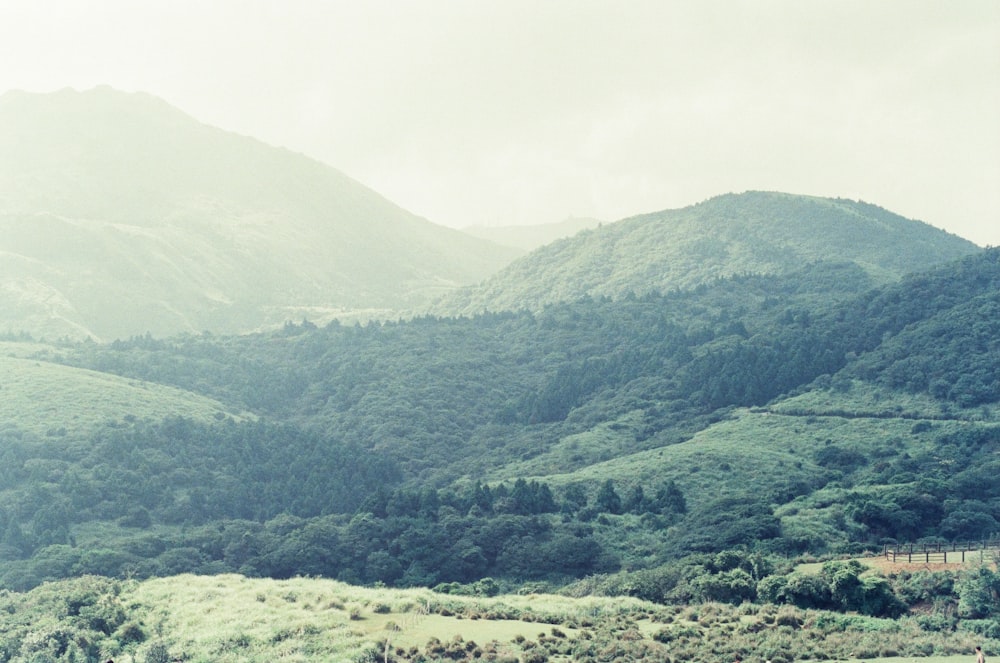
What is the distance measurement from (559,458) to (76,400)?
58.4 meters

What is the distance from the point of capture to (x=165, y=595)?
67500 millimetres

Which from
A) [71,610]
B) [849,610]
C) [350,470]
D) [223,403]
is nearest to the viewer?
[849,610]

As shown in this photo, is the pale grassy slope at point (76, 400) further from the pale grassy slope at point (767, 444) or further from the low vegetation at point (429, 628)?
the low vegetation at point (429, 628)

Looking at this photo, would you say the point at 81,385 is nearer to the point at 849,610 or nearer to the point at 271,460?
the point at 271,460

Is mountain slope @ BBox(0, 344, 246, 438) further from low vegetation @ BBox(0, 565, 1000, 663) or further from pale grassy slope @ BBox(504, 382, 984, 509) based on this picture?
low vegetation @ BBox(0, 565, 1000, 663)

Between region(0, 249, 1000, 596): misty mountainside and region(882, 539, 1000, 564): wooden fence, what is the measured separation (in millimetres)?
7696

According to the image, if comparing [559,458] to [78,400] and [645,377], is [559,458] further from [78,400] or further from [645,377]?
[78,400]

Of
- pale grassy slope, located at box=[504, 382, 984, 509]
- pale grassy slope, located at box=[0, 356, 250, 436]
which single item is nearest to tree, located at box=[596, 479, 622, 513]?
pale grassy slope, located at box=[504, 382, 984, 509]

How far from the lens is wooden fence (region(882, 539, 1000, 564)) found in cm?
7269

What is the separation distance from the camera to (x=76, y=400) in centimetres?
15712

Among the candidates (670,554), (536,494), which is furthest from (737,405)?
(670,554)

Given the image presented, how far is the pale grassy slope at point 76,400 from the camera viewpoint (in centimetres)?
14875

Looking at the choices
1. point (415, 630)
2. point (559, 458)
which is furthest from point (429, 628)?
point (559, 458)

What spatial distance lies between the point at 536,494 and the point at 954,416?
149 feet
